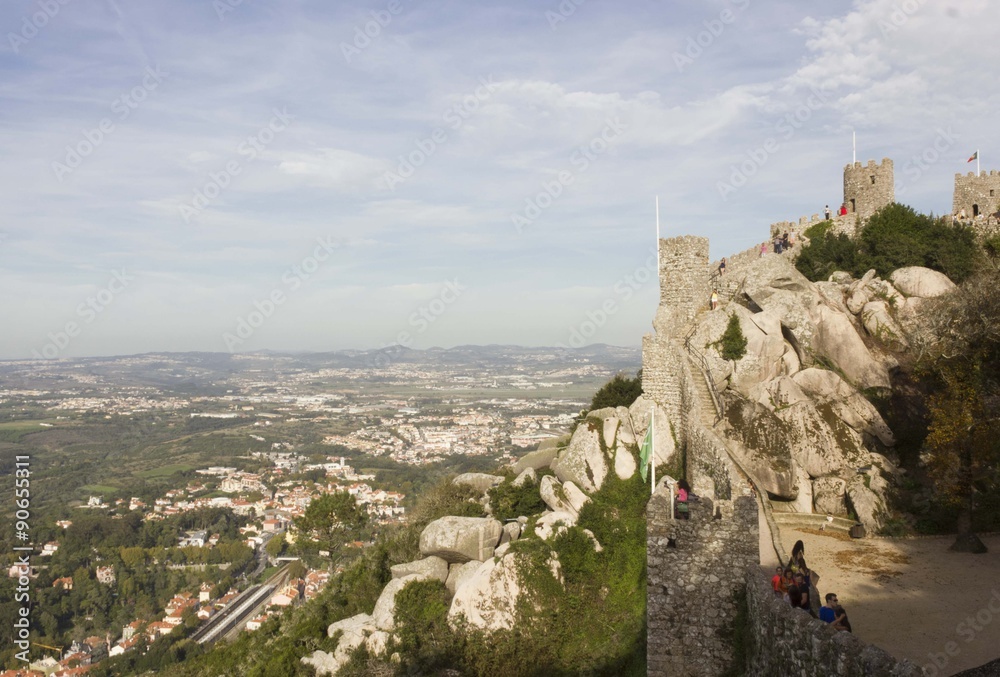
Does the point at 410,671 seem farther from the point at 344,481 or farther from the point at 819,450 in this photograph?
the point at 344,481

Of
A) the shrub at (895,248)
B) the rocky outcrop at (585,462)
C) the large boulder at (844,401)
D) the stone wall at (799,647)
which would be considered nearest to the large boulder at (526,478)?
the rocky outcrop at (585,462)

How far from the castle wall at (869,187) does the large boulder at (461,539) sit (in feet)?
70.1

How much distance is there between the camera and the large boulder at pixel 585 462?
62.3ft

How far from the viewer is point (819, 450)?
16359 millimetres

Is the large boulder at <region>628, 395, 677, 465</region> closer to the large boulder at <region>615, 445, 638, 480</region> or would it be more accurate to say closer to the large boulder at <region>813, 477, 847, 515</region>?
the large boulder at <region>615, 445, 638, 480</region>

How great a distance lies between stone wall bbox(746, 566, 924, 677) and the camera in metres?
6.19

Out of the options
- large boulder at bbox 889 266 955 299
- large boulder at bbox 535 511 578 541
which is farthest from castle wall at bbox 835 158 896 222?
large boulder at bbox 535 511 578 541

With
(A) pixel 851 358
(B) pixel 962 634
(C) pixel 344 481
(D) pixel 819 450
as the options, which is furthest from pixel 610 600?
(C) pixel 344 481

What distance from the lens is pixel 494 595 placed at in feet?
52.5

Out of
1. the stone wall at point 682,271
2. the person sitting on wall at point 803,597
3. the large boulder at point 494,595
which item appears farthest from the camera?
the stone wall at point 682,271

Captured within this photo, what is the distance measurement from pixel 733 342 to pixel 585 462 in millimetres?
5892

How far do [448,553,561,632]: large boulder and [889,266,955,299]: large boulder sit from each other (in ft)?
48.6

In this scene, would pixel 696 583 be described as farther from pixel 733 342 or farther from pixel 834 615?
pixel 733 342

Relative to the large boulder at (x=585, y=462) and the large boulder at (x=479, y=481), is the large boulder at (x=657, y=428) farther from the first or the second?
the large boulder at (x=479, y=481)
